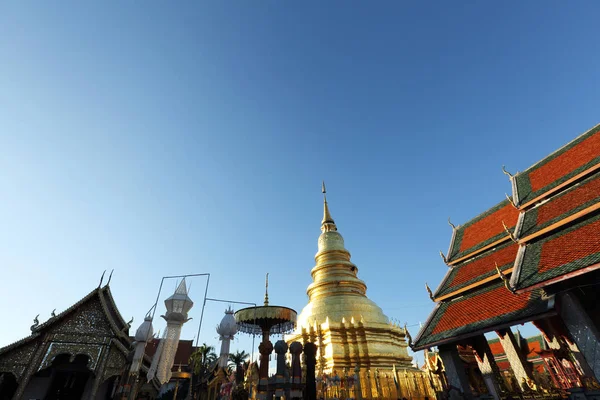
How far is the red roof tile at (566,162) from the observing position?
9.77 m

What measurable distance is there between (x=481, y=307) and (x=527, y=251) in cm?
197

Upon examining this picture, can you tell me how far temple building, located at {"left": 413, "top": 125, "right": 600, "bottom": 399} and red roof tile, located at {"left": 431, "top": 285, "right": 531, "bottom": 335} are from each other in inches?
1.6

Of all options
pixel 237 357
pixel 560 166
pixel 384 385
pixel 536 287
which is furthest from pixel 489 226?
pixel 237 357

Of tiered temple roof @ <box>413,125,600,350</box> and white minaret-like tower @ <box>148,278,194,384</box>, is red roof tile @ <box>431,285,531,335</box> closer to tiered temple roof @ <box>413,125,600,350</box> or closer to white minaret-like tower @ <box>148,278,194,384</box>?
tiered temple roof @ <box>413,125,600,350</box>

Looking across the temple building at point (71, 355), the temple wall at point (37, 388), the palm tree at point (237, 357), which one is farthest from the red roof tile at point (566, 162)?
the palm tree at point (237, 357)

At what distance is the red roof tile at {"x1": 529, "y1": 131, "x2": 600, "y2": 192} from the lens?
385 inches

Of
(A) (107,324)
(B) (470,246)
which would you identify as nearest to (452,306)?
(B) (470,246)

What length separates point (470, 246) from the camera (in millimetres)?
12211

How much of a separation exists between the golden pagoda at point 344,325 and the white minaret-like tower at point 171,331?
7.65m

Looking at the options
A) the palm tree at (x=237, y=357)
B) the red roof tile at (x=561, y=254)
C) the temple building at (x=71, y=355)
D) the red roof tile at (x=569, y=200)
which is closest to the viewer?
the red roof tile at (x=561, y=254)

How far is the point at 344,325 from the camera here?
15742 millimetres

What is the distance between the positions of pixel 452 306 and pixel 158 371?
1651cm

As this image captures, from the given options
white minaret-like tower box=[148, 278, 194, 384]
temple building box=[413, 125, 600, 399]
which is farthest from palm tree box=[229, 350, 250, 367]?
temple building box=[413, 125, 600, 399]

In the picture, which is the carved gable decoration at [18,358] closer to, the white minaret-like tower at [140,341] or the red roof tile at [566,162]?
the white minaret-like tower at [140,341]
